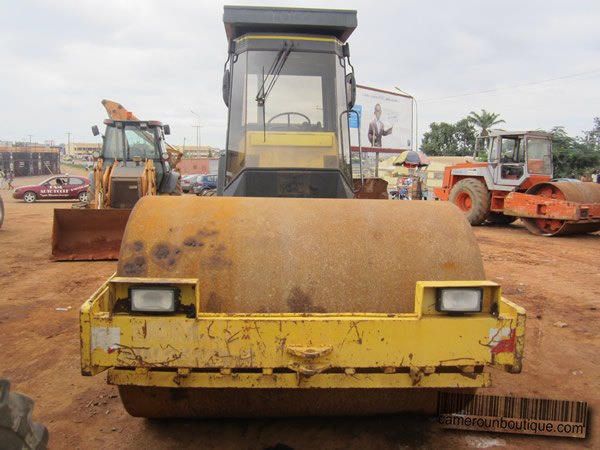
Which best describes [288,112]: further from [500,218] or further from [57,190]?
[57,190]

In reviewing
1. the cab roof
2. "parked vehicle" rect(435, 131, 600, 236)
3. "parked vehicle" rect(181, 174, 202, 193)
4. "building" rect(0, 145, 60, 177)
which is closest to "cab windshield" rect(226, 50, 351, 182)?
the cab roof

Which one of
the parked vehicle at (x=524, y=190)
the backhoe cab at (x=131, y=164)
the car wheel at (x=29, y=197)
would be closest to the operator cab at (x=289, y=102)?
the backhoe cab at (x=131, y=164)

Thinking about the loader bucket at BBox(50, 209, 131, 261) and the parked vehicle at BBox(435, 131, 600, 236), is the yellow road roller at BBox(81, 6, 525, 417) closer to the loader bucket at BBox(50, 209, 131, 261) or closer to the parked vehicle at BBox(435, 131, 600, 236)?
the loader bucket at BBox(50, 209, 131, 261)

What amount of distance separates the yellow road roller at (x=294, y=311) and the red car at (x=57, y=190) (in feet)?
76.5

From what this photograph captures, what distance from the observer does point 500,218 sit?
15391 millimetres

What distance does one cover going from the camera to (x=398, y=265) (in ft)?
8.93

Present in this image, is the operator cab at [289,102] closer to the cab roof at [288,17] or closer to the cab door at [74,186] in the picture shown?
the cab roof at [288,17]

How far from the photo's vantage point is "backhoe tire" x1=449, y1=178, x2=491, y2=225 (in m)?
14.6

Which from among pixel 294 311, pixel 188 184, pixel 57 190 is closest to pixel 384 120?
pixel 188 184

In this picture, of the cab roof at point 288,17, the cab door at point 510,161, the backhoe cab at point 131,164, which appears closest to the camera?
the cab roof at point 288,17

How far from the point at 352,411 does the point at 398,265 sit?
36.8 inches

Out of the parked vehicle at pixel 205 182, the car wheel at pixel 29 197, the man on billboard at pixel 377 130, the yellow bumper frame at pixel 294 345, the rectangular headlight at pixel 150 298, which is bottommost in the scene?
the car wheel at pixel 29 197

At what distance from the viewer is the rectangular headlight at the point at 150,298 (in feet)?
7.30

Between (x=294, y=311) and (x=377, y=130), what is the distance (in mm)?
23761
